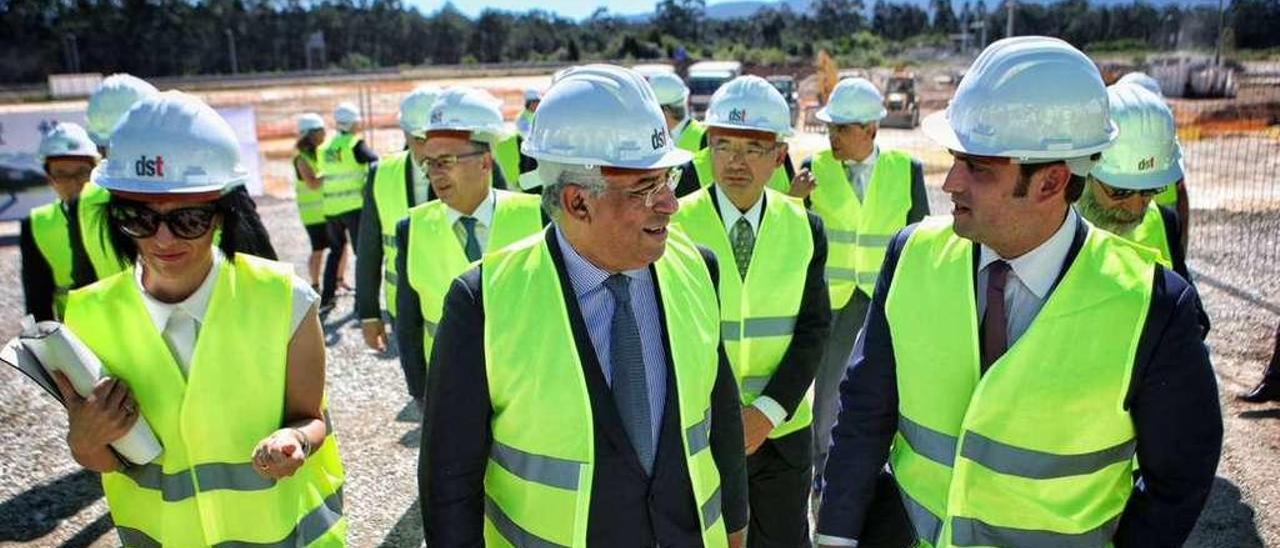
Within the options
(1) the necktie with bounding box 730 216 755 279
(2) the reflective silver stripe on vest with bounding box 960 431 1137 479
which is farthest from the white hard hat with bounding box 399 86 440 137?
(2) the reflective silver stripe on vest with bounding box 960 431 1137 479

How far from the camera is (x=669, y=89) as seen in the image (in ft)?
24.4

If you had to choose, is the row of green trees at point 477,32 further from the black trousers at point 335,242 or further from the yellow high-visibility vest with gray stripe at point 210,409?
the yellow high-visibility vest with gray stripe at point 210,409

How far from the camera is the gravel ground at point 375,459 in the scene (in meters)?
4.72

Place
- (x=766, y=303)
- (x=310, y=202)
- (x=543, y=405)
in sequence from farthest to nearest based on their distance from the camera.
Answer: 1. (x=310, y=202)
2. (x=766, y=303)
3. (x=543, y=405)

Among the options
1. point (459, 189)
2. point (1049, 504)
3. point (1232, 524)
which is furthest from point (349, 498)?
point (1232, 524)

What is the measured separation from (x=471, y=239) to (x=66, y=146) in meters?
2.31

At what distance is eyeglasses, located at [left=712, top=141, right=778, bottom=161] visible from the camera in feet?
12.7

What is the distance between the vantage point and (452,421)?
7.02ft

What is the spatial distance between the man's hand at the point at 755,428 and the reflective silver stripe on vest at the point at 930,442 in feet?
3.40

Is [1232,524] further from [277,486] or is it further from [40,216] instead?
[40,216]

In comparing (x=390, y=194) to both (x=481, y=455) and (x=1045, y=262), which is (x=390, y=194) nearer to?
(x=481, y=455)

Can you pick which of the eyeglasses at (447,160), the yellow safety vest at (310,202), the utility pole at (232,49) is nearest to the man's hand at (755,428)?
the eyeglasses at (447,160)

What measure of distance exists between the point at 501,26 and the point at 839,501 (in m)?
92.9

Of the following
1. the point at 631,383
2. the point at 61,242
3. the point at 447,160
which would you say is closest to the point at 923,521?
the point at 631,383
